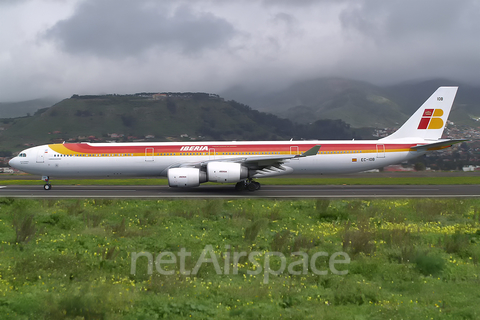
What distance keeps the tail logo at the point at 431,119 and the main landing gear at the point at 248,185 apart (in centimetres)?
1527

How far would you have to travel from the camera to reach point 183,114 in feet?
593

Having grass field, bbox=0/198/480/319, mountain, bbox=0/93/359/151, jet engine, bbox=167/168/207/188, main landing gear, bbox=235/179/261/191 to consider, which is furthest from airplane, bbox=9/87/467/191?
mountain, bbox=0/93/359/151

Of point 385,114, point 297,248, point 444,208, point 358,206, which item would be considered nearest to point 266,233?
point 297,248

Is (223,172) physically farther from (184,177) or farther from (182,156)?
(182,156)

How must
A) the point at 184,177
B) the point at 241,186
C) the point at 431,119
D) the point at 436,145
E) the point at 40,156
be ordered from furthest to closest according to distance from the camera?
the point at 431,119 < the point at 40,156 < the point at 436,145 < the point at 241,186 < the point at 184,177

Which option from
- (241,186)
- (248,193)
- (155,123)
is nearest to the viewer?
(248,193)

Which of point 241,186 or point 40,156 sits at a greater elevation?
point 40,156

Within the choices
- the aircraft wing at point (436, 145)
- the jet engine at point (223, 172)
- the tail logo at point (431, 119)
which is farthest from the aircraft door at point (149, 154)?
the tail logo at point (431, 119)

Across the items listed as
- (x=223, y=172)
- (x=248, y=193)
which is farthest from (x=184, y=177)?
(x=248, y=193)

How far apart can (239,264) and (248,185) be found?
58.2 feet

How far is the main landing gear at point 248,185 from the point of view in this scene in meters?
28.6

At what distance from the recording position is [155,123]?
562 ft

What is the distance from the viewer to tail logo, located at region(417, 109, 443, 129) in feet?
108

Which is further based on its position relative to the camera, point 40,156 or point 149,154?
point 40,156
